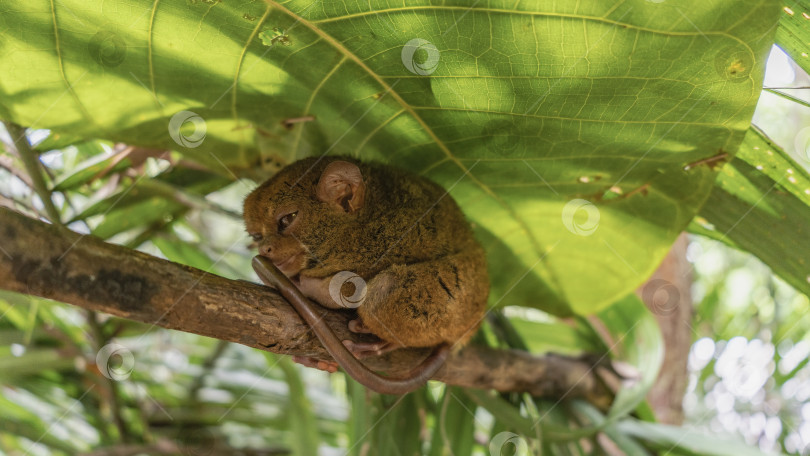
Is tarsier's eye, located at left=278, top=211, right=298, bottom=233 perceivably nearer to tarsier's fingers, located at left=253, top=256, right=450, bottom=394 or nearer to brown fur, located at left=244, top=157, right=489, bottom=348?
brown fur, located at left=244, top=157, right=489, bottom=348

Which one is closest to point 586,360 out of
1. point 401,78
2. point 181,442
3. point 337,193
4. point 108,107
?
point 337,193

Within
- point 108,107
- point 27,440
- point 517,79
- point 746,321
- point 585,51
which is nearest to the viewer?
point 585,51

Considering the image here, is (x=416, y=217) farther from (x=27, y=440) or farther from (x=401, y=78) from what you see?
(x=27, y=440)

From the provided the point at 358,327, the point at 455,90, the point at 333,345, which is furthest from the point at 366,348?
the point at 455,90

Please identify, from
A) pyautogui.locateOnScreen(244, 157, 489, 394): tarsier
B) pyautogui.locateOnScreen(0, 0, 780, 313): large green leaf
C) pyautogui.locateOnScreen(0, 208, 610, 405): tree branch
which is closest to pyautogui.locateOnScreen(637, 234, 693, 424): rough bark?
pyautogui.locateOnScreen(0, 0, 780, 313): large green leaf

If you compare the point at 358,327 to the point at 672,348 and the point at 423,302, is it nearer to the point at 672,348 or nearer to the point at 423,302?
the point at 423,302

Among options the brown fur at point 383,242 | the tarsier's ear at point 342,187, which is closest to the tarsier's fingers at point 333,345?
the brown fur at point 383,242
